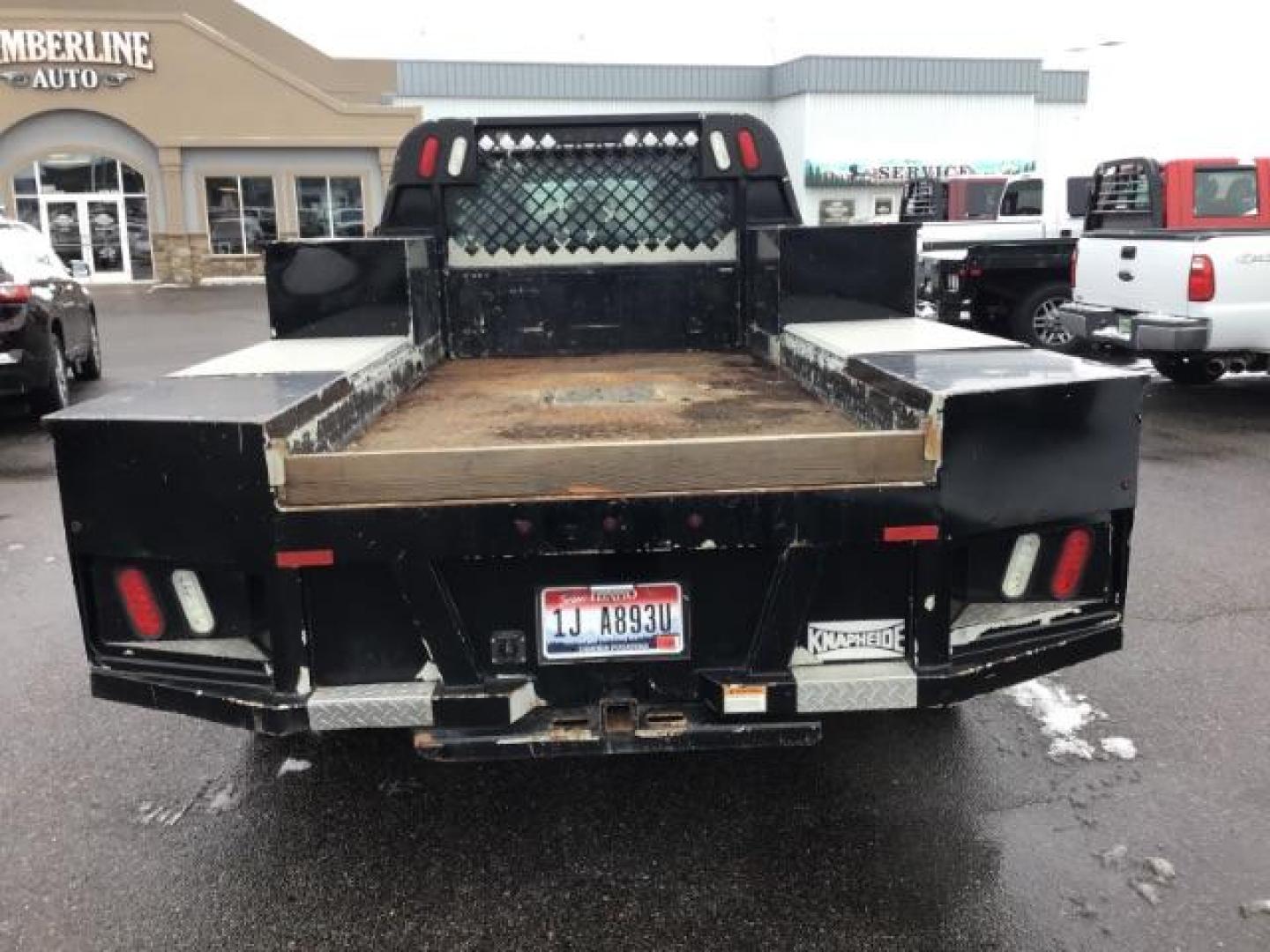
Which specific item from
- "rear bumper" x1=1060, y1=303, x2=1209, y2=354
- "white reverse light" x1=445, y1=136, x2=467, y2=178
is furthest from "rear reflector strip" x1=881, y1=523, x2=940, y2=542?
"rear bumper" x1=1060, y1=303, x2=1209, y2=354

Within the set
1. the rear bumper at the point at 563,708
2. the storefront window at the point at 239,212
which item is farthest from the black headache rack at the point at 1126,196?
the storefront window at the point at 239,212

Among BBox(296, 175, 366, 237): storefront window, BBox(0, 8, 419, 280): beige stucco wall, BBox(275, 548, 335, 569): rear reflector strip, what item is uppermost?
BBox(0, 8, 419, 280): beige stucco wall

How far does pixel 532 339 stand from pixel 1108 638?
3183mm

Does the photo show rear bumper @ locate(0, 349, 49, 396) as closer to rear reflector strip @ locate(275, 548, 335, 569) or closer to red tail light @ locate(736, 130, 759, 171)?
red tail light @ locate(736, 130, 759, 171)

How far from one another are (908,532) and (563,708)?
39.4 inches

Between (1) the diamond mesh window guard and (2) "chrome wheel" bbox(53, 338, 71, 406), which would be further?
(2) "chrome wheel" bbox(53, 338, 71, 406)

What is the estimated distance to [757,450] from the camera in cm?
279

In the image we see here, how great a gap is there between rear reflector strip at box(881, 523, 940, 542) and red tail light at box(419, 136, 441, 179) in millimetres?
3452

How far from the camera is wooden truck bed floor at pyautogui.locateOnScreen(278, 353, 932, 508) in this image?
8.98ft

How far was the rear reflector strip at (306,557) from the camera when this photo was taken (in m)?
2.77

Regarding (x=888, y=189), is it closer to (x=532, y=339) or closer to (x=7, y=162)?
(x=7, y=162)

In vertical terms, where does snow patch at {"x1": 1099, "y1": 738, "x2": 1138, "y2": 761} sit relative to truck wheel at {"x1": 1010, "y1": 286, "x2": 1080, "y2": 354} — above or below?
below

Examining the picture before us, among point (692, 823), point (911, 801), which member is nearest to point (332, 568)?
point (692, 823)

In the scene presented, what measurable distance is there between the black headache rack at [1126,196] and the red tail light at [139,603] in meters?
10.7
